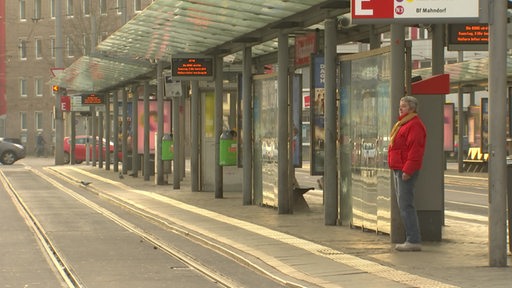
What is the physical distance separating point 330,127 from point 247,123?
5.70 meters

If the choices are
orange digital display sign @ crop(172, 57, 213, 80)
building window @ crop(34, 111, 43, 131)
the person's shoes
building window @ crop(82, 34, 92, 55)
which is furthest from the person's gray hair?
building window @ crop(34, 111, 43, 131)

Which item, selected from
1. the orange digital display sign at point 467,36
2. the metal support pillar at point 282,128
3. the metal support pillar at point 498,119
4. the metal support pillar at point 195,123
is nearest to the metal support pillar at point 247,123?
the metal support pillar at point 282,128

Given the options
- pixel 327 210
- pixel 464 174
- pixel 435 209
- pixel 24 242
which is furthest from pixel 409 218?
pixel 464 174

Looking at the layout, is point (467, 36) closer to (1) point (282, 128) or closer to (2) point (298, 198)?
(1) point (282, 128)

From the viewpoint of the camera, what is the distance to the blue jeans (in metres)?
14.1

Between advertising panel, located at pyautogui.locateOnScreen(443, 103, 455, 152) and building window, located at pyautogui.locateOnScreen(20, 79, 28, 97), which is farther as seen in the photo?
building window, located at pyautogui.locateOnScreen(20, 79, 28, 97)

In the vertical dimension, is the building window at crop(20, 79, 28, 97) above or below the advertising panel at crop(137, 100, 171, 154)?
above

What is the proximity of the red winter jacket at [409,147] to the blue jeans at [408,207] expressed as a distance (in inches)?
5.8

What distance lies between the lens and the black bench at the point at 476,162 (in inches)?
1762

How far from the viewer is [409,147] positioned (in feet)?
46.0

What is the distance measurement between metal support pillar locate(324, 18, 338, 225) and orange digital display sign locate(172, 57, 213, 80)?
8947 millimetres

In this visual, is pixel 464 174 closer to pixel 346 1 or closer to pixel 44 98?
pixel 346 1

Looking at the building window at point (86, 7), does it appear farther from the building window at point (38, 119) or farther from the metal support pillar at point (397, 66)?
the metal support pillar at point (397, 66)

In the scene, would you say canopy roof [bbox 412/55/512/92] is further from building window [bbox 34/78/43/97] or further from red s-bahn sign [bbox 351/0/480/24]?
building window [bbox 34/78/43/97]
